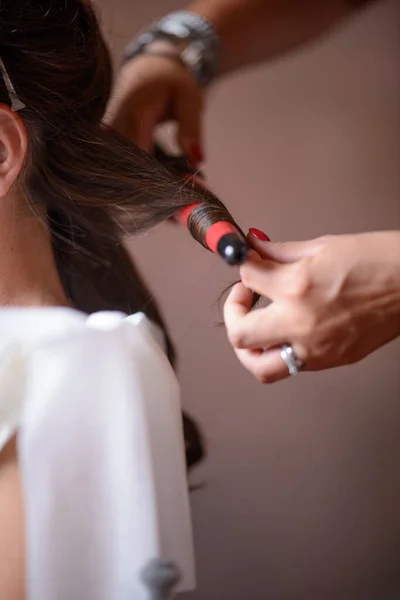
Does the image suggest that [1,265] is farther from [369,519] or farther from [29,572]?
[369,519]

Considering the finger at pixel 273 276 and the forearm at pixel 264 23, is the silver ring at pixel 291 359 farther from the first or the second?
the forearm at pixel 264 23

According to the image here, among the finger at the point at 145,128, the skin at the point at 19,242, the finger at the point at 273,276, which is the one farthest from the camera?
the finger at the point at 145,128

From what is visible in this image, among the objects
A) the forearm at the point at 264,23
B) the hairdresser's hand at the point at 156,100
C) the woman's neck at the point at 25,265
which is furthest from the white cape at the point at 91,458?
the forearm at the point at 264,23

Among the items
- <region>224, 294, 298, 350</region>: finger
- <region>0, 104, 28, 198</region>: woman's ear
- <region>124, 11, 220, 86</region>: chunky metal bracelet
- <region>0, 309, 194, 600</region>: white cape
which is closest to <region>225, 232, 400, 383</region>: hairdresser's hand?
<region>224, 294, 298, 350</region>: finger

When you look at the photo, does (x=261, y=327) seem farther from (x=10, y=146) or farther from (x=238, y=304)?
(x=10, y=146)

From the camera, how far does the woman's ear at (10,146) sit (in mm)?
502

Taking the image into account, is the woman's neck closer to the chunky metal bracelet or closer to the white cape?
the white cape

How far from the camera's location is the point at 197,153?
73 cm

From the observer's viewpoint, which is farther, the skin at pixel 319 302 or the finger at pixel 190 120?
the finger at pixel 190 120

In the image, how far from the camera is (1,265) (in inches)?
20.5

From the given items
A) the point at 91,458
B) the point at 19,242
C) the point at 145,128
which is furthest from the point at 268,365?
the point at 145,128

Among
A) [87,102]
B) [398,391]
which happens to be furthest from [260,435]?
Answer: [87,102]

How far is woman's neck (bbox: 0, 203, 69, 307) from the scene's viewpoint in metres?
0.52

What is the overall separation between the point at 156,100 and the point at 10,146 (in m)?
0.25
